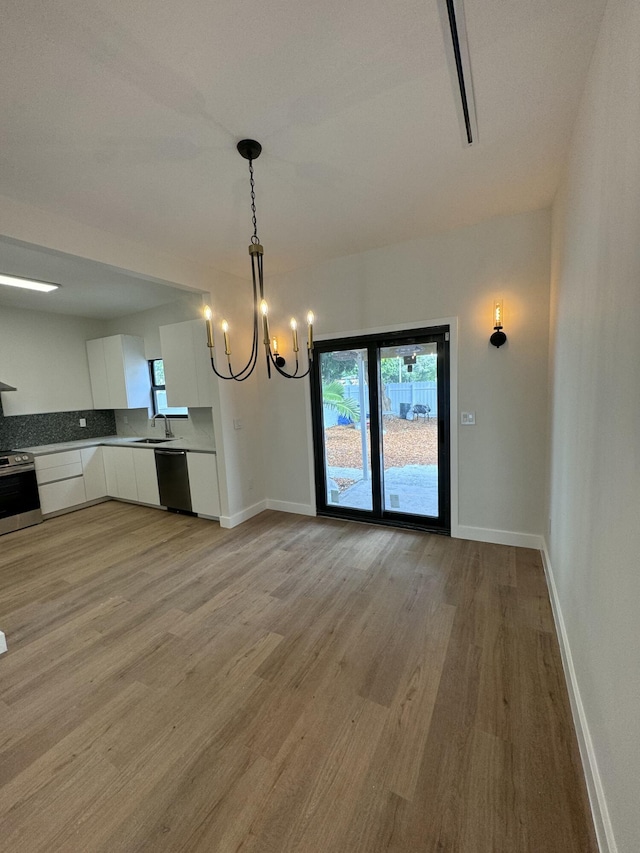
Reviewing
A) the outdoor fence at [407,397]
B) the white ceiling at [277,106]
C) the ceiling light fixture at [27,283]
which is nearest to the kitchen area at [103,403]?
the ceiling light fixture at [27,283]

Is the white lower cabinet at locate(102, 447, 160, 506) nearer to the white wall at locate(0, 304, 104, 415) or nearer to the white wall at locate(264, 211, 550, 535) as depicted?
the white wall at locate(0, 304, 104, 415)

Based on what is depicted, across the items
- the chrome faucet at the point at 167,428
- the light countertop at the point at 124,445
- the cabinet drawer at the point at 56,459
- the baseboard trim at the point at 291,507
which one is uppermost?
the chrome faucet at the point at 167,428

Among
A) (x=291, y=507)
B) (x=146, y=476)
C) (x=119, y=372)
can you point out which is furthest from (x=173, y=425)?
(x=291, y=507)

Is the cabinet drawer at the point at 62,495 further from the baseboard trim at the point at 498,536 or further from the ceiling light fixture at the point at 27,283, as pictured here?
the baseboard trim at the point at 498,536

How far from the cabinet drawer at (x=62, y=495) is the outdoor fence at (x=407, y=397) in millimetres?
3980

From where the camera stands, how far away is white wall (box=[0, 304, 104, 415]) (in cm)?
439

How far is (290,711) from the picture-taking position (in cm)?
159

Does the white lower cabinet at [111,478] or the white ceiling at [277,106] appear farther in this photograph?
the white lower cabinet at [111,478]

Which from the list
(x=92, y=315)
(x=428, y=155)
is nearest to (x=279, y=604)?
(x=428, y=155)

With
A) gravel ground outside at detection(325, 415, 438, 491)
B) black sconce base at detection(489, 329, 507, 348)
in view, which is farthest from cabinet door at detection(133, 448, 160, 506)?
black sconce base at detection(489, 329, 507, 348)

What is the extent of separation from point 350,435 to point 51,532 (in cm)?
364

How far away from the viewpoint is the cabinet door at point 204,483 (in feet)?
12.7

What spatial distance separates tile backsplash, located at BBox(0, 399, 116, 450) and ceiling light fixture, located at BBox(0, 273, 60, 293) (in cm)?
186

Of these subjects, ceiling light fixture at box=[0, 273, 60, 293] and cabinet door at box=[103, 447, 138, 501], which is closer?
ceiling light fixture at box=[0, 273, 60, 293]
